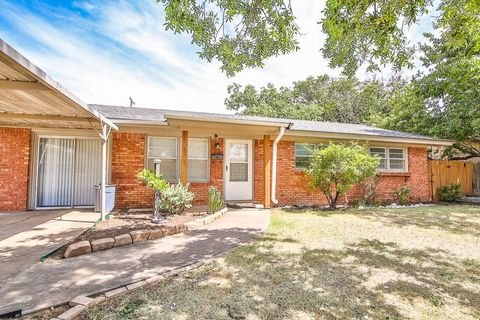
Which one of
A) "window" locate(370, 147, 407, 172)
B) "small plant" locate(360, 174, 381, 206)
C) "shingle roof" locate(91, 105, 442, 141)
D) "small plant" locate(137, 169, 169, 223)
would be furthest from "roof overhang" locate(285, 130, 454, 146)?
"small plant" locate(137, 169, 169, 223)

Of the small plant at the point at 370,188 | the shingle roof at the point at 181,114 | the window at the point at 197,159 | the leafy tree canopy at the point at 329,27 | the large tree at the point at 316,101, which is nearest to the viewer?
the leafy tree canopy at the point at 329,27

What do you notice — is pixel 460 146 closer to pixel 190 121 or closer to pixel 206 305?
pixel 190 121

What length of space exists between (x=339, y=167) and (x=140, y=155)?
21.2 feet

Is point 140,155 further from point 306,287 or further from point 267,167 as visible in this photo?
point 306,287

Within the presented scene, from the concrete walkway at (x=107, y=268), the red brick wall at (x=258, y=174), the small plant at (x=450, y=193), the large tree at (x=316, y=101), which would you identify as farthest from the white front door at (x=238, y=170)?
the large tree at (x=316, y=101)

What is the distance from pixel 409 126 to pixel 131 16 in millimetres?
16515

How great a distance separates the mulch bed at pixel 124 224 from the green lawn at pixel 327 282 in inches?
81.5

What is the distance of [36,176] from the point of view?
7.80 metres

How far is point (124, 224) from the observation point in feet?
19.5

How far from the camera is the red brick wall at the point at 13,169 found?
7.60 m

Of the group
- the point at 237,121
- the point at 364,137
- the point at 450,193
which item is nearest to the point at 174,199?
the point at 237,121

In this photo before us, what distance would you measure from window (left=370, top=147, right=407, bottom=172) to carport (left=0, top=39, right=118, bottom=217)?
1037 centimetres

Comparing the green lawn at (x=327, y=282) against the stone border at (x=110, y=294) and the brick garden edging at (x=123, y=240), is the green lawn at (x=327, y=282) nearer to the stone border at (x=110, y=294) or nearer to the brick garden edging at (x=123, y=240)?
the stone border at (x=110, y=294)

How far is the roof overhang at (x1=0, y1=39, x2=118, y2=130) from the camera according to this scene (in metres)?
3.27
